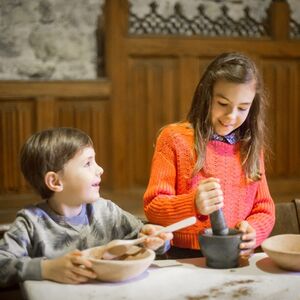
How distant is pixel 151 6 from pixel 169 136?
7.32ft

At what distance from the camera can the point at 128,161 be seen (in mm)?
3688

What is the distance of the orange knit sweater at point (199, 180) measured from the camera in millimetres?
1682

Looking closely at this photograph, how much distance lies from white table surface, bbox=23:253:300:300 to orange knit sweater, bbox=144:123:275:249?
27cm

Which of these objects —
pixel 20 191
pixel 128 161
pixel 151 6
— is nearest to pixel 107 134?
pixel 128 161

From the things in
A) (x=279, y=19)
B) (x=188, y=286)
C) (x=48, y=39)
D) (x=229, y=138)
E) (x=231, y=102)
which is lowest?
(x=188, y=286)

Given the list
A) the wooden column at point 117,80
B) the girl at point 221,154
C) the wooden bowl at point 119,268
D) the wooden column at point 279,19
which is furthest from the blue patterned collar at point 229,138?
the wooden column at point 279,19

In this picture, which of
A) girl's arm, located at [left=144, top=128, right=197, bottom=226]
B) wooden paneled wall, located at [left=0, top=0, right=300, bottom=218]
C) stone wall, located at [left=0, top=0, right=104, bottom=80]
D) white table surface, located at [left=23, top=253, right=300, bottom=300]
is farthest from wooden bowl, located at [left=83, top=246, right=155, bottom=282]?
stone wall, located at [left=0, top=0, right=104, bottom=80]

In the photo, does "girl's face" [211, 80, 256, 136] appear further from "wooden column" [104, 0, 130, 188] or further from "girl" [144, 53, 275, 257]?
"wooden column" [104, 0, 130, 188]

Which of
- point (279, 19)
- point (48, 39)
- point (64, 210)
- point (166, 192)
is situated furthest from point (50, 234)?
point (279, 19)

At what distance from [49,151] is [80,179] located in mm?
112

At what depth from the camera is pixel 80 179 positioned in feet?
5.07

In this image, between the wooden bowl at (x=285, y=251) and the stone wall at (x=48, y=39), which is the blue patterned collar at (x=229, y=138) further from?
the stone wall at (x=48, y=39)

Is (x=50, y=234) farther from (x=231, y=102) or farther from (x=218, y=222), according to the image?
(x=231, y=102)

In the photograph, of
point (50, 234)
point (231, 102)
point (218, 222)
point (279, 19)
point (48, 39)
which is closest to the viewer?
point (218, 222)
